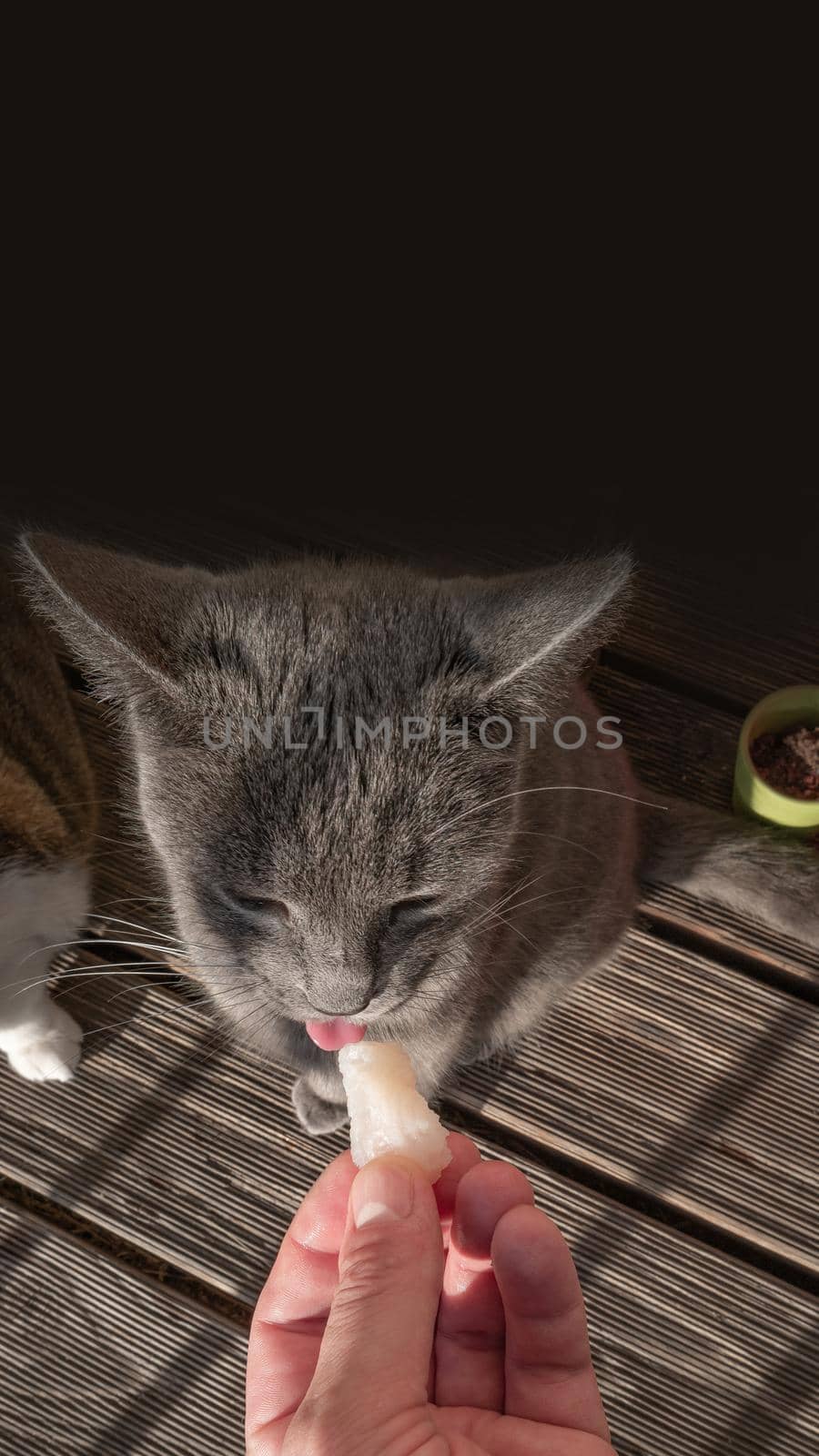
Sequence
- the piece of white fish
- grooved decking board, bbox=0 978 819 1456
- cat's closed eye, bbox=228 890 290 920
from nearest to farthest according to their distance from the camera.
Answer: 1. the piece of white fish
2. cat's closed eye, bbox=228 890 290 920
3. grooved decking board, bbox=0 978 819 1456

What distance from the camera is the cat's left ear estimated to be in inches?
41.9

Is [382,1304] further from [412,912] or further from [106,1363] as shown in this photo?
[106,1363]

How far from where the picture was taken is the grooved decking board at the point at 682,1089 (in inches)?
67.7

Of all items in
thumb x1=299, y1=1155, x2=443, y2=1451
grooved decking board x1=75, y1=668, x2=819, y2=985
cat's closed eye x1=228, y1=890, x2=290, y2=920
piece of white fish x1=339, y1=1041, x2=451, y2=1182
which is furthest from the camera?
grooved decking board x1=75, y1=668, x2=819, y2=985

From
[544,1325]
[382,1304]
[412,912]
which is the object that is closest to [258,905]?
[412,912]

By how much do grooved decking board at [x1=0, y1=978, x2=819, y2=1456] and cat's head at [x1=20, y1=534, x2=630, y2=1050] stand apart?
620mm

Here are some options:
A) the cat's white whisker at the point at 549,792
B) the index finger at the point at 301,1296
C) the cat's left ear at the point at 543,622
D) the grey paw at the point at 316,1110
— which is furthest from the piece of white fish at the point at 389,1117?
the grey paw at the point at 316,1110

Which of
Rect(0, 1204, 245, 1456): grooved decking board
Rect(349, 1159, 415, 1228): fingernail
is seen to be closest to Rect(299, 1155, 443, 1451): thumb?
Rect(349, 1159, 415, 1228): fingernail

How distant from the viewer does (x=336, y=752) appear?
43.9 inches

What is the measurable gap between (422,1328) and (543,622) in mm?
714

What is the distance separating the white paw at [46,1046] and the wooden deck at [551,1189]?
0.15ft

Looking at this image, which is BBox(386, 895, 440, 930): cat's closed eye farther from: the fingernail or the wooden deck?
the wooden deck

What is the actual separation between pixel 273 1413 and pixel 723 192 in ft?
6.42

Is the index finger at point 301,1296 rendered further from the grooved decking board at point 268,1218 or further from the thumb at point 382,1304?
the grooved decking board at point 268,1218
